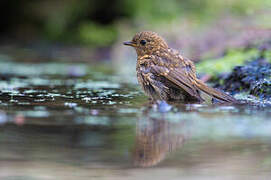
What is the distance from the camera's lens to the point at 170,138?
3949 mm

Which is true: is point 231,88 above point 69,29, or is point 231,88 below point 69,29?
below

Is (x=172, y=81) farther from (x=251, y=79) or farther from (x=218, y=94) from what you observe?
(x=251, y=79)

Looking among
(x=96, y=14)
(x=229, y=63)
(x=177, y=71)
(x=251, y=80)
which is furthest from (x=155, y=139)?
(x=96, y=14)

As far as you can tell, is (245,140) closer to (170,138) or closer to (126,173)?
(170,138)

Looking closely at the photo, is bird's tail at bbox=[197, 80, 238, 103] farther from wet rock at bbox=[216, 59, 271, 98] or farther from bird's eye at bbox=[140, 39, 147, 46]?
bird's eye at bbox=[140, 39, 147, 46]

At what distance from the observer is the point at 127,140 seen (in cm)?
394

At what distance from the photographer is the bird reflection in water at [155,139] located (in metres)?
3.46

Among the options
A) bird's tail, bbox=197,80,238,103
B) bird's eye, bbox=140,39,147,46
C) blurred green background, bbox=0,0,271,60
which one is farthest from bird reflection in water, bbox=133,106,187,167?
blurred green background, bbox=0,0,271,60

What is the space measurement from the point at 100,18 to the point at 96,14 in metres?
0.27

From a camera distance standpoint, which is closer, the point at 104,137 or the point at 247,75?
the point at 104,137

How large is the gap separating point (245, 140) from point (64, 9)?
54.7 ft

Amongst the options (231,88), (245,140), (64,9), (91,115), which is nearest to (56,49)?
(64,9)

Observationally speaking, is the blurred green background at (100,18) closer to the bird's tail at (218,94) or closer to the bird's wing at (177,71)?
the bird's wing at (177,71)

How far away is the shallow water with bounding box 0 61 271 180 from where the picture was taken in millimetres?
3221
